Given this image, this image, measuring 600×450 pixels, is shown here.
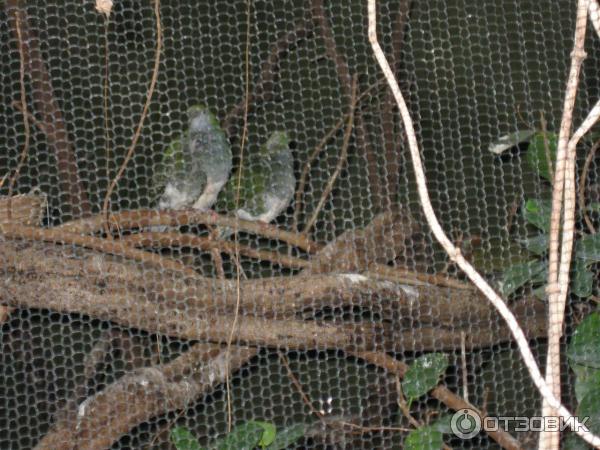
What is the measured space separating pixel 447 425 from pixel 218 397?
493 mm

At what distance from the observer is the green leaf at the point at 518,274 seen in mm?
1375

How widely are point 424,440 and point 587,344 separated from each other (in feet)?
0.95

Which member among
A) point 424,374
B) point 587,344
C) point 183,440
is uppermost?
point 587,344

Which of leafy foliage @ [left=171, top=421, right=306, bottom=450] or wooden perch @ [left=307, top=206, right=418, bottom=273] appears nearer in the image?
leafy foliage @ [left=171, top=421, right=306, bottom=450]

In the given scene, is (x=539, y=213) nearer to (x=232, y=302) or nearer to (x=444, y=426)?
(x=444, y=426)

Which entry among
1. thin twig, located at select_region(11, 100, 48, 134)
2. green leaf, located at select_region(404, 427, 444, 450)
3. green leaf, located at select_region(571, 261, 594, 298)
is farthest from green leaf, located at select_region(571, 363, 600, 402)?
thin twig, located at select_region(11, 100, 48, 134)

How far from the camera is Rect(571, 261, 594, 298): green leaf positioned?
1.36 metres

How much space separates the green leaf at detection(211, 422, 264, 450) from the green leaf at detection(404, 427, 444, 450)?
0.23m

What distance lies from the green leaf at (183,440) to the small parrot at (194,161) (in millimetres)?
653

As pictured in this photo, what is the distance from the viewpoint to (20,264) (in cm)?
130

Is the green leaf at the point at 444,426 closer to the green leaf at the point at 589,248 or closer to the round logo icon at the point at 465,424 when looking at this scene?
the round logo icon at the point at 465,424

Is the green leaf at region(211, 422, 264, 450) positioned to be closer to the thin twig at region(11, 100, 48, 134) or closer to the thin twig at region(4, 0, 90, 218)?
the thin twig at region(4, 0, 90, 218)

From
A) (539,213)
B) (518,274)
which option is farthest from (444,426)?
(539,213)

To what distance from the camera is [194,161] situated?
1868 millimetres
